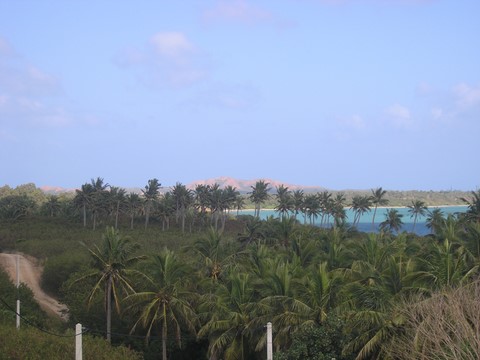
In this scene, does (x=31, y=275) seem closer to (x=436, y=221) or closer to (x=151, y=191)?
(x=151, y=191)

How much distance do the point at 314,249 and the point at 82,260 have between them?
2377 centimetres

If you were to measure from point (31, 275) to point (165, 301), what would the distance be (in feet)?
115

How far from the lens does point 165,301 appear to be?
35.3 metres

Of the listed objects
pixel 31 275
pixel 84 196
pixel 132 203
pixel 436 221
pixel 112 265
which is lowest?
pixel 31 275

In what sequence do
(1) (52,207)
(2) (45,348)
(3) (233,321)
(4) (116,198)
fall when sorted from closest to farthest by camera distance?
(2) (45,348), (3) (233,321), (4) (116,198), (1) (52,207)

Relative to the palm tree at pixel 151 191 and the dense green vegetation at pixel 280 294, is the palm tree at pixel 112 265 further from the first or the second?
the palm tree at pixel 151 191

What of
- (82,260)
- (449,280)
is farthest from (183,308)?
(82,260)

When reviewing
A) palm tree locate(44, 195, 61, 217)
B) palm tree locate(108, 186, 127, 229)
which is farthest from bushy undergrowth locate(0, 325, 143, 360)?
palm tree locate(44, 195, 61, 217)

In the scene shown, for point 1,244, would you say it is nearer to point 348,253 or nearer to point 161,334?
point 161,334

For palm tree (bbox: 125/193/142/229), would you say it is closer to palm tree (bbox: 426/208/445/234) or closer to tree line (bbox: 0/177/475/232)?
tree line (bbox: 0/177/475/232)

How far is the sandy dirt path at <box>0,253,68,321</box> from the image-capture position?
5691cm

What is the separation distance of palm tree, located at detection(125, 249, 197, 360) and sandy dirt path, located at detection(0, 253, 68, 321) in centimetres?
2090

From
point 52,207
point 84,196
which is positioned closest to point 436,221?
point 84,196

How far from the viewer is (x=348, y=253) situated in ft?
130
